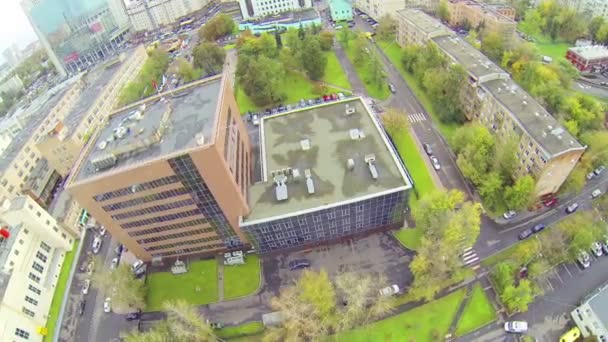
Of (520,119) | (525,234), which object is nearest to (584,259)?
(525,234)

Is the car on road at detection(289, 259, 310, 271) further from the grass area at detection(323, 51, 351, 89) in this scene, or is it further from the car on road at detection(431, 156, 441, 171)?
the grass area at detection(323, 51, 351, 89)

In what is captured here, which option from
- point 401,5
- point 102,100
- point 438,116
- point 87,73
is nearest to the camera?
point 438,116

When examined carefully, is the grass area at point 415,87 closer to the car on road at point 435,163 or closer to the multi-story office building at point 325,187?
the car on road at point 435,163

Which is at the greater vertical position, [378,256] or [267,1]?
[267,1]

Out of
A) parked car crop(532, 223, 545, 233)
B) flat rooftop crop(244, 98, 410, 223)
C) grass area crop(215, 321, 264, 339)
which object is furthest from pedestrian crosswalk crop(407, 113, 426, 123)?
grass area crop(215, 321, 264, 339)

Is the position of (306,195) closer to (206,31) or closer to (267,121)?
(267,121)

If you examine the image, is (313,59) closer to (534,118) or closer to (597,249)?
(534,118)

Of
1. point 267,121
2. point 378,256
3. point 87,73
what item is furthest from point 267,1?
point 378,256
